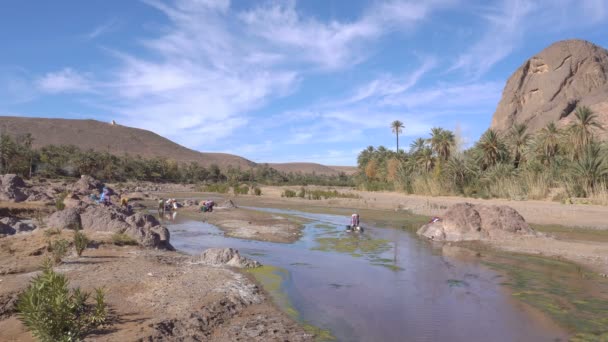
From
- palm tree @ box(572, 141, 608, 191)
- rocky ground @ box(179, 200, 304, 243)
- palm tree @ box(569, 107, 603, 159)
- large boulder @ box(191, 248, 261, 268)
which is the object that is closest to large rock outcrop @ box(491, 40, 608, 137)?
palm tree @ box(569, 107, 603, 159)

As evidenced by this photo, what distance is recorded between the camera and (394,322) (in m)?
8.25

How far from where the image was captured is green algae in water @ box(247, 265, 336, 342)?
7.51 m

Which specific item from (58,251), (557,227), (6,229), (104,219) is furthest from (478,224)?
(6,229)

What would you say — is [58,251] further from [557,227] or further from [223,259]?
[557,227]

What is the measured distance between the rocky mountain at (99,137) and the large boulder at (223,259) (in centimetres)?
11738

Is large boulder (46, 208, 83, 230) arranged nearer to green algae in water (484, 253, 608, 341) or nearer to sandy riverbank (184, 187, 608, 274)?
green algae in water (484, 253, 608, 341)

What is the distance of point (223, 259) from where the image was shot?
12.6m

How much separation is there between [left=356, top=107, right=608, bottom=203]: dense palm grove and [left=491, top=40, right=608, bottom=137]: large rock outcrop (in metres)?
44.7

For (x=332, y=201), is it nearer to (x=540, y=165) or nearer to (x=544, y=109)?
(x=540, y=165)

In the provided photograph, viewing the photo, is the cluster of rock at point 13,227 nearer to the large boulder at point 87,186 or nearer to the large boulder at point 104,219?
the large boulder at point 104,219

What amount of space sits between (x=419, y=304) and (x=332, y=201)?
34.3 metres

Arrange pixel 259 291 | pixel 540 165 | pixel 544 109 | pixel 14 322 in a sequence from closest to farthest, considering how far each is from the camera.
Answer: pixel 14 322, pixel 259 291, pixel 540 165, pixel 544 109

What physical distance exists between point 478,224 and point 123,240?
50.5ft

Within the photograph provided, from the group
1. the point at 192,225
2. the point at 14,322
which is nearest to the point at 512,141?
the point at 192,225
